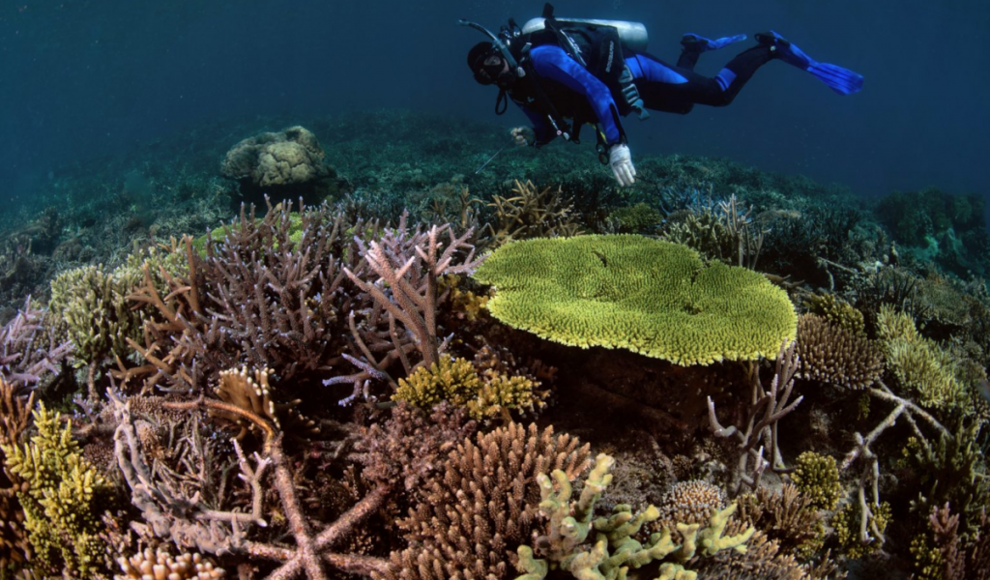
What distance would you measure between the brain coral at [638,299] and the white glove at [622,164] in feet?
3.95

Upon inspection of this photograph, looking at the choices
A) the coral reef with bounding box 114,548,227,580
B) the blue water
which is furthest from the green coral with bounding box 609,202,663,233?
the blue water

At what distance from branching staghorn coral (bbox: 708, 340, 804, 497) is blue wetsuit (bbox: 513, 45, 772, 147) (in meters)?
3.40

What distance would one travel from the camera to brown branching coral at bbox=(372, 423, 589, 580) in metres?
1.87

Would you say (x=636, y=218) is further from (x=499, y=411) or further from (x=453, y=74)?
(x=453, y=74)

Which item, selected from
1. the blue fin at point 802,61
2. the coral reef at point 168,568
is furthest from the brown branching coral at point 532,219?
the blue fin at point 802,61

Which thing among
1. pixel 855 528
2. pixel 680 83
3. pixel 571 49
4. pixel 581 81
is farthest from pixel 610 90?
pixel 855 528

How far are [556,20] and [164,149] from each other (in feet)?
124

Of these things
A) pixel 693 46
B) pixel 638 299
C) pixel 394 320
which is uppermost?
pixel 693 46

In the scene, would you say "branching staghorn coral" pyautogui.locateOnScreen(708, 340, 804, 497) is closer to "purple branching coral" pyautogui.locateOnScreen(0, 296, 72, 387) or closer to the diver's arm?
the diver's arm

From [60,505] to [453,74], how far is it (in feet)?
423

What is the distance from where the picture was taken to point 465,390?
285cm

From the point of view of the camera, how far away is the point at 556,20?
750cm

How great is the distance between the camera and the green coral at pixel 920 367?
3529 mm

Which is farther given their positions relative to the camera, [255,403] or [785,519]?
[785,519]
